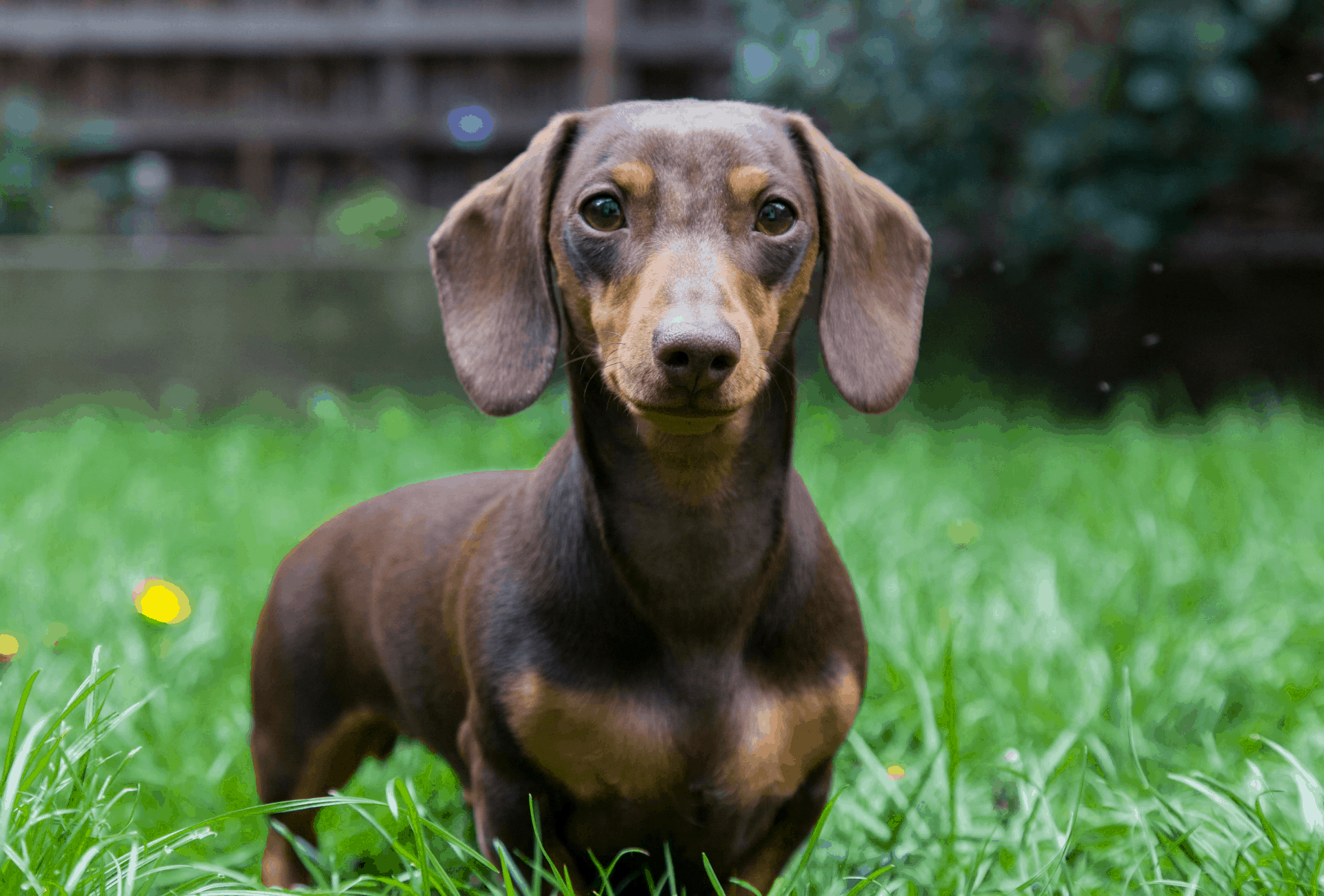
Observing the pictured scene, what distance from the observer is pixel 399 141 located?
5.80 metres

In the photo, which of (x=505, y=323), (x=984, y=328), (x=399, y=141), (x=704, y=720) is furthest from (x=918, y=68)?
(x=704, y=720)

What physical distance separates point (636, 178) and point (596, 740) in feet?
2.35

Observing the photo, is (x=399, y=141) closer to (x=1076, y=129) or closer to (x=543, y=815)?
(x=1076, y=129)

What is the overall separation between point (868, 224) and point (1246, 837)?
1011 millimetres

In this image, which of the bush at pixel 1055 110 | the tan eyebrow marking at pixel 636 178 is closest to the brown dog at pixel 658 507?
the tan eyebrow marking at pixel 636 178

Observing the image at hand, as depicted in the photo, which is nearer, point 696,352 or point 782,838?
point 696,352

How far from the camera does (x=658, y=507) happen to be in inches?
60.9

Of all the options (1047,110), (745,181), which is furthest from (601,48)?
(745,181)

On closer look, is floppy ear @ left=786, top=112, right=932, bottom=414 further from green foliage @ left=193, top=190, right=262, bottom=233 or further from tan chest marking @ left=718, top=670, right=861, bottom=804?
green foliage @ left=193, top=190, right=262, bottom=233

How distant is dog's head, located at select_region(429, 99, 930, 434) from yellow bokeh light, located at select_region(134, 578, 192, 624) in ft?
3.95

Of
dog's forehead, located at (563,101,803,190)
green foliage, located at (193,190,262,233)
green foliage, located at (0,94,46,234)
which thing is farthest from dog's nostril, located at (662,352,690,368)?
green foliage, located at (0,94,46,234)

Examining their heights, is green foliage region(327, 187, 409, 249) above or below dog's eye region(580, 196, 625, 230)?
below

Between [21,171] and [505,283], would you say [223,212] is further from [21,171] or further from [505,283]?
[505,283]

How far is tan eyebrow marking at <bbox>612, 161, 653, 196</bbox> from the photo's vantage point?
4.83 feet
